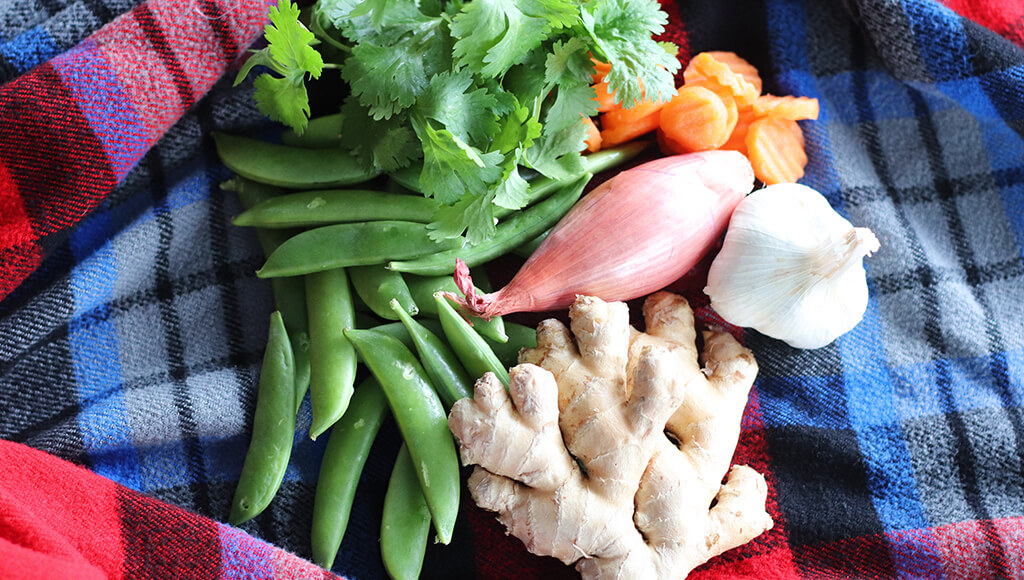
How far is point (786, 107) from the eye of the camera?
4.39 ft

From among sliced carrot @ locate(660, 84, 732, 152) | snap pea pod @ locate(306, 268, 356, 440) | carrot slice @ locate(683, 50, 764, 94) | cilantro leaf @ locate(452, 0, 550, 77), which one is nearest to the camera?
cilantro leaf @ locate(452, 0, 550, 77)

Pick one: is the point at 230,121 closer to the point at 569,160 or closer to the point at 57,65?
the point at 57,65

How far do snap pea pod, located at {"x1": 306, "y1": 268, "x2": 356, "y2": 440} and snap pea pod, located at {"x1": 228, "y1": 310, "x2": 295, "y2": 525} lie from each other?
36mm

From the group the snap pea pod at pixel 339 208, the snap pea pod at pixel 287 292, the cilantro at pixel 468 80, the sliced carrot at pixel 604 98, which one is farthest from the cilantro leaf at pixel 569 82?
the snap pea pod at pixel 287 292

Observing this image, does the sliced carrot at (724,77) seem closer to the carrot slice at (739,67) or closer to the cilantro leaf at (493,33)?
the carrot slice at (739,67)

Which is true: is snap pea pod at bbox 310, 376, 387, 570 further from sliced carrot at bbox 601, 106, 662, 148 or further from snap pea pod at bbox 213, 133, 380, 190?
sliced carrot at bbox 601, 106, 662, 148

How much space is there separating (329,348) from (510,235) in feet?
1.04

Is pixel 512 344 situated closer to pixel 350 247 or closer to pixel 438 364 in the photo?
pixel 438 364

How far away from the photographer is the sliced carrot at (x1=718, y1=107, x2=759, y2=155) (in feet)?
4.45

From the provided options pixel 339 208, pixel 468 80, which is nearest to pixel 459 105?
pixel 468 80

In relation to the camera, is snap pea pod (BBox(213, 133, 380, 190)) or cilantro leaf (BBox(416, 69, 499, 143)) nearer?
cilantro leaf (BBox(416, 69, 499, 143))

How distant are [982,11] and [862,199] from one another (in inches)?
16.3

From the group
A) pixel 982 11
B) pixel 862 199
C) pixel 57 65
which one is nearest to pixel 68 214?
pixel 57 65

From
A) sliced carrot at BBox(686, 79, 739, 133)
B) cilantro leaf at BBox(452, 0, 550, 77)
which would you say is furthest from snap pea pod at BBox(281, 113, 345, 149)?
sliced carrot at BBox(686, 79, 739, 133)
